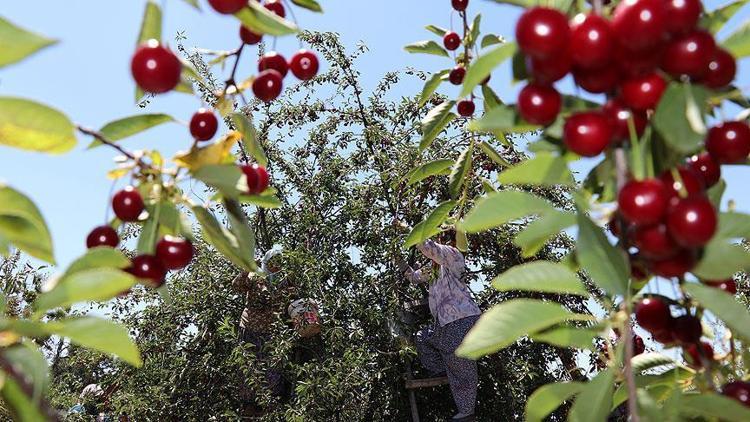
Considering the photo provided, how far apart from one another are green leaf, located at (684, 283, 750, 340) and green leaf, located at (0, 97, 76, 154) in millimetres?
543

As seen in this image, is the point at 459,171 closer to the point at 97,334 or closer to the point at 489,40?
the point at 489,40

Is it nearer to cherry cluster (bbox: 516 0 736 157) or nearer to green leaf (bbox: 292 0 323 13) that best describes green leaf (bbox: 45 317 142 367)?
cherry cluster (bbox: 516 0 736 157)

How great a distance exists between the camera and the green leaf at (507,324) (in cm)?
52

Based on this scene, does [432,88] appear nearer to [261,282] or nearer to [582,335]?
[582,335]

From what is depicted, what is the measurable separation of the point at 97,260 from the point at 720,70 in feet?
1.84

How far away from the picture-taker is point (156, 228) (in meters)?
A: 0.73

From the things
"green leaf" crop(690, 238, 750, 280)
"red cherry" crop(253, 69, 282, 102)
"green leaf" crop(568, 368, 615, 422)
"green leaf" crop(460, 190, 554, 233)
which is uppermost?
"red cherry" crop(253, 69, 282, 102)

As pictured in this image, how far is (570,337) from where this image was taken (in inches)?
22.8

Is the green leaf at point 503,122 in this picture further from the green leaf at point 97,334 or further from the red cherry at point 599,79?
the green leaf at point 97,334

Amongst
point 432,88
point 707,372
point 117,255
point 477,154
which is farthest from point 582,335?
point 477,154

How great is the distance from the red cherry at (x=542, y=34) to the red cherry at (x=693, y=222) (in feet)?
0.50

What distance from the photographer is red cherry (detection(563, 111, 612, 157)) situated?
0.52 meters

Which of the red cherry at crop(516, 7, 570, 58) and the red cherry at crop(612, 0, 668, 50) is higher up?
the red cherry at crop(516, 7, 570, 58)

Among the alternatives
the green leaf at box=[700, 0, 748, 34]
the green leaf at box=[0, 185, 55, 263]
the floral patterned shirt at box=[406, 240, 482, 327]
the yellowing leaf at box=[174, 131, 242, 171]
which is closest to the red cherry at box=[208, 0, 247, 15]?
the yellowing leaf at box=[174, 131, 242, 171]
